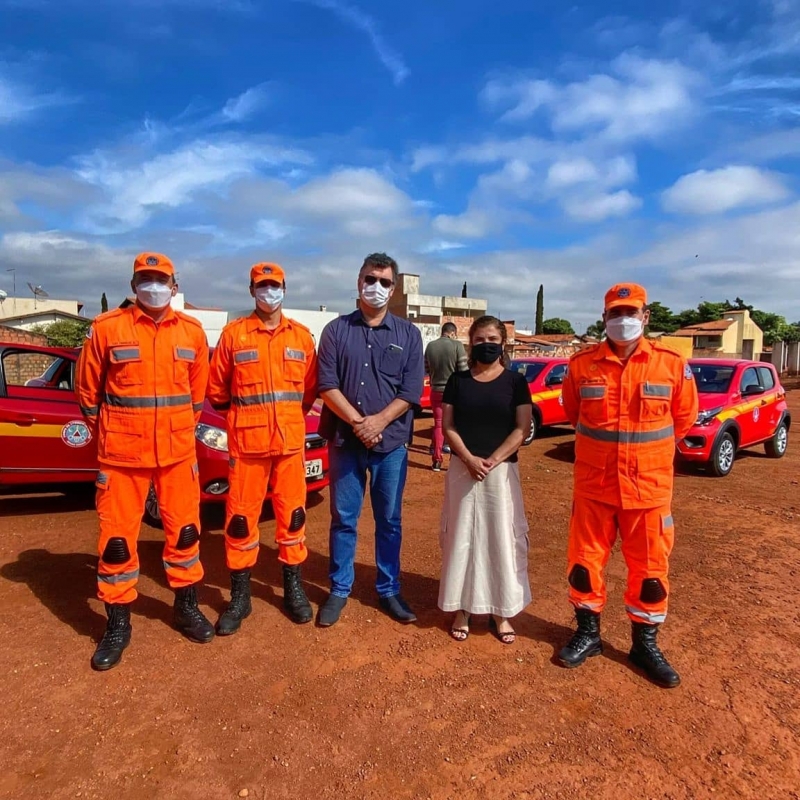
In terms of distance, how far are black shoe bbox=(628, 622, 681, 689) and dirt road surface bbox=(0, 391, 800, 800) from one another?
0.07 metres

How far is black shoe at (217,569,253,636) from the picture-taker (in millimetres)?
3274

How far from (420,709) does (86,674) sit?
1722 millimetres

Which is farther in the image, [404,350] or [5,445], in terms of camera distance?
[5,445]

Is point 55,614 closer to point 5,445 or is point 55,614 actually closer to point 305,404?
point 305,404

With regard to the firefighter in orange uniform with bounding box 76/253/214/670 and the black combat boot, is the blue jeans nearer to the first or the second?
the black combat boot

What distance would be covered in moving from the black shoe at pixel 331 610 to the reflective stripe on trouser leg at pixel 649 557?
5.56ft

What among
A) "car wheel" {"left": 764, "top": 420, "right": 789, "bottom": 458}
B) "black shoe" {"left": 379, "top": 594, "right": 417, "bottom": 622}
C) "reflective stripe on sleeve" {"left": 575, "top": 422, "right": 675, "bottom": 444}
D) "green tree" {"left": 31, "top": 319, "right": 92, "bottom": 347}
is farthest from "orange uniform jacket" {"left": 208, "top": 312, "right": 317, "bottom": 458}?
"green tree" {"left": 31, "top": 319, "right": 92, "bottom": 347}

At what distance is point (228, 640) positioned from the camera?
10.5ft

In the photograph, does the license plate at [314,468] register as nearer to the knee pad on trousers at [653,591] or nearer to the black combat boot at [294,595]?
the black combat boot at [294,595]

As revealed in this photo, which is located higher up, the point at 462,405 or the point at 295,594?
the point at 462,405

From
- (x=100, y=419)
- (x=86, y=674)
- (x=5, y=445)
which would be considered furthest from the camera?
(x=5, y=445)

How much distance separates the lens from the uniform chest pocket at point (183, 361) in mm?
3152

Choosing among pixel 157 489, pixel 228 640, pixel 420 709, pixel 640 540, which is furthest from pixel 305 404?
pixel 640 540

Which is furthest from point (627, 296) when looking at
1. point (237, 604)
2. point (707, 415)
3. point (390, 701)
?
point (707, 415)
